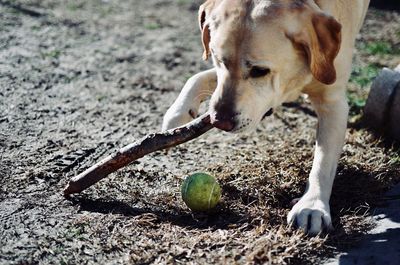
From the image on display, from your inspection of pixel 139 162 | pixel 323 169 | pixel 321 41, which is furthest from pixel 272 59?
pixel 139 162

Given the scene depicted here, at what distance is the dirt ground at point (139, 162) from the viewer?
3266 mm

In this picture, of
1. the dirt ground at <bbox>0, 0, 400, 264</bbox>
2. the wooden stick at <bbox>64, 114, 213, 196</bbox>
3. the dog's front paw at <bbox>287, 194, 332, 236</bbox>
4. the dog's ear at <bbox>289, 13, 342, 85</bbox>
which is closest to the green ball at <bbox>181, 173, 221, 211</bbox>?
the dirt ground at <bbox>0, 0, 400, 264</bbox>

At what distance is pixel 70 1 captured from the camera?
8.58 meters

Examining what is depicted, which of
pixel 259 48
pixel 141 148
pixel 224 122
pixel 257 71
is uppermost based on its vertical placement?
pixel 259 48

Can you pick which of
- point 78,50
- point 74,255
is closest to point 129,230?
point 74,255

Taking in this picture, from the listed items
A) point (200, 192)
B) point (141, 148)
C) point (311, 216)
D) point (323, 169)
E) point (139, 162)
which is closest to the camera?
point (311, 216)

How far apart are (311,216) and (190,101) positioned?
1.16 m

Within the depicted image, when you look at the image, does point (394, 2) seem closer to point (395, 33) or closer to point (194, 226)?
point (395, 33)

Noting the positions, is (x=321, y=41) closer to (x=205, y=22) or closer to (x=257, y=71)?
(x=257, y=71)

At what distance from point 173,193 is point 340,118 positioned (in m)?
1.11

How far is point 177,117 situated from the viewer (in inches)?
160

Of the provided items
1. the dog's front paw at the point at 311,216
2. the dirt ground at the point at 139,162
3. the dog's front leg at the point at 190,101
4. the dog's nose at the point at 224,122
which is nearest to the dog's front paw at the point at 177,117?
the dog's front leg at the point at 190,101

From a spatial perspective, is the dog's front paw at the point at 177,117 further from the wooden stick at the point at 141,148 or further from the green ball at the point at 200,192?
the green ball at the point at 200,192

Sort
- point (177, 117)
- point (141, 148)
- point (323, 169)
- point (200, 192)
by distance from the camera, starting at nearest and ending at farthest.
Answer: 1. point (200, 192)
2. point (141, 148)
3. point (323, 169)
4. point (177, 117)
